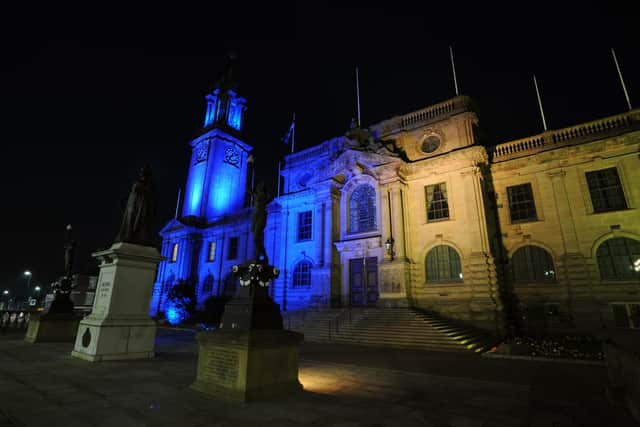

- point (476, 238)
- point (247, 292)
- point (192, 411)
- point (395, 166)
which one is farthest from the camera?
point (395, 166)

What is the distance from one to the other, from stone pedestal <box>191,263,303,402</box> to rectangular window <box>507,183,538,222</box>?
A: 1764 centimetres

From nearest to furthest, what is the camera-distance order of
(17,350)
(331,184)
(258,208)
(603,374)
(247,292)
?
(247,292) → (258,208) → (603,374) → (17,350) → (331,184)

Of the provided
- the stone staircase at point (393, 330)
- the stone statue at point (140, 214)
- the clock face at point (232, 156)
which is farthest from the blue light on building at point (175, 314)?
the clock face at point (232, 156)

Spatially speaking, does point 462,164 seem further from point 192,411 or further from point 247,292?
point 192,411

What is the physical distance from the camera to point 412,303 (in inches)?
750

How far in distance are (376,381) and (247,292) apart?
11.8 ft

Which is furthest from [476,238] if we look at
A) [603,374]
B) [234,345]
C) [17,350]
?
[17,350]

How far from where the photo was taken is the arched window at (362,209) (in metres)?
22.6

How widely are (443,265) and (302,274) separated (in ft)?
35.5

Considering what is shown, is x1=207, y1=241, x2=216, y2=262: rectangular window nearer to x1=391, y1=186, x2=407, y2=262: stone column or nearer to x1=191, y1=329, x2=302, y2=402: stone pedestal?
x1=391, y1=186, x2=407, y2=262: stone column

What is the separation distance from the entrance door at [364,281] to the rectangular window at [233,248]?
48.4 ft

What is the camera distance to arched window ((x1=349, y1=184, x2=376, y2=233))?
22594mm

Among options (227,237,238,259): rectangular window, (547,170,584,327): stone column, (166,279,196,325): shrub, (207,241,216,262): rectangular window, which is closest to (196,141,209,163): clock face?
(207,241,216,262): rectangular window

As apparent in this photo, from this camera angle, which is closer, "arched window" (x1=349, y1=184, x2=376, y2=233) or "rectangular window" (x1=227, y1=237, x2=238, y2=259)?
"arched window" (x1=349, y1=184, x2=376, y2=233)
